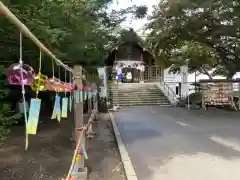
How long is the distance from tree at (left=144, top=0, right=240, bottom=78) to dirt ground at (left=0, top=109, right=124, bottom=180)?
8.83 m

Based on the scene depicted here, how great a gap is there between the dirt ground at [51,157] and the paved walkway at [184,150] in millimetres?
549

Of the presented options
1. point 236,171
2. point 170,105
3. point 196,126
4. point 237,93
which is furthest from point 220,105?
point 236,171

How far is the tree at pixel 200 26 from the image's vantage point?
16.6 meters

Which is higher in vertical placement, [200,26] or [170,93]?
[200,26]

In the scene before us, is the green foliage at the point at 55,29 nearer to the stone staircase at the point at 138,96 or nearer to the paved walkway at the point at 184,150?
the paved walkway at the point at 184,150

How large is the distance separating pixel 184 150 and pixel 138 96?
16874mm

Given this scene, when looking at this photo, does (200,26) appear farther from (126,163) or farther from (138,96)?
(126,163)

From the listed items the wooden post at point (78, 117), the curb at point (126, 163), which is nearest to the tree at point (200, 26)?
the curb at point (126, 163)

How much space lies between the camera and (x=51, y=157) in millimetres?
7633

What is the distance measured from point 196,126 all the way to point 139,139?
3481 millimetres

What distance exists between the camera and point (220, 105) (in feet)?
68.5

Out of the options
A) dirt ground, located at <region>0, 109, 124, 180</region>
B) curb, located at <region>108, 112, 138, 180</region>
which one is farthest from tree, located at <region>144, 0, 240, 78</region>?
curb, located at <region>108, 112, 138, 180</region>

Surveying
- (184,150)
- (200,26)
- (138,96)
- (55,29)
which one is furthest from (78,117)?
(138,96)

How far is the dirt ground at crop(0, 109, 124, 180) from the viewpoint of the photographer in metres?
6.24
